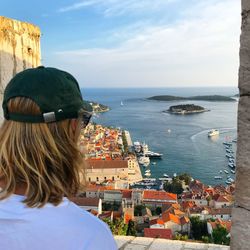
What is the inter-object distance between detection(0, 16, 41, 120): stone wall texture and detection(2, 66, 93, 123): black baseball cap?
2271 mm

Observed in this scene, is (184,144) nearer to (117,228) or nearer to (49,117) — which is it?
(117,228)

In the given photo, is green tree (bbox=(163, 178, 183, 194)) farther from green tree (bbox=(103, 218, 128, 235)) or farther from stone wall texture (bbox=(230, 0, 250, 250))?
stone wall texture (bbox=(230, 0, 250, 250))

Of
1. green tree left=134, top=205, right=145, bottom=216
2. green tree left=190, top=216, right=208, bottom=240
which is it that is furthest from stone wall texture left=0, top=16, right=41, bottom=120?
green tree left=134, top=205, right=145, bottom=216

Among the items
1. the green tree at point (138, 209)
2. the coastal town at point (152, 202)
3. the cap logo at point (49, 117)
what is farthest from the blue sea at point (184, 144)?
the cap logo at point (49, 117)

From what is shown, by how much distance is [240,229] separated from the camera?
1320mm

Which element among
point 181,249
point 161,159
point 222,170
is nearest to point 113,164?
point 161,159

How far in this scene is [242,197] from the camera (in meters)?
1.31

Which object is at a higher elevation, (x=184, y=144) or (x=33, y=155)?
(x=33, y=155)

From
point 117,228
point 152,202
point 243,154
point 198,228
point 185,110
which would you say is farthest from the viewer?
point 185,110

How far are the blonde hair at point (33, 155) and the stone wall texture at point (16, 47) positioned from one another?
2.30m

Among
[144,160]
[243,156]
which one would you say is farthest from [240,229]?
[144,160]

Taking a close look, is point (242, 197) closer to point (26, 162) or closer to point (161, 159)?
point (26, 162)

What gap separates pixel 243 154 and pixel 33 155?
74 centimetres

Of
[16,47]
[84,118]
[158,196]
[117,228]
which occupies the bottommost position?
[158,196]
